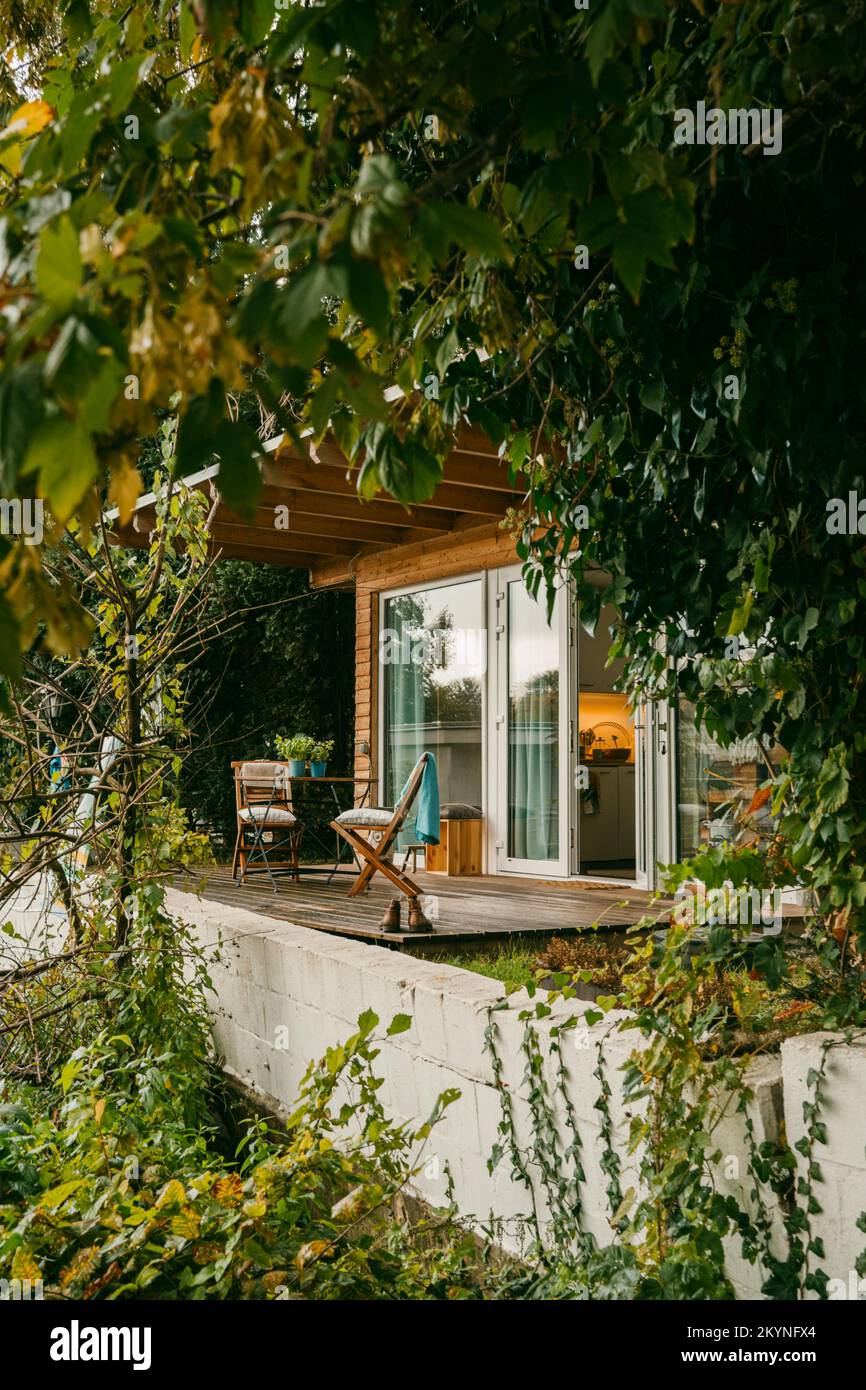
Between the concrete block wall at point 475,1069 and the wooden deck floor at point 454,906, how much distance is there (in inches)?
21.3

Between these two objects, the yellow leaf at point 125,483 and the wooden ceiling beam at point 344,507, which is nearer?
the yellow leaf at point 125,483

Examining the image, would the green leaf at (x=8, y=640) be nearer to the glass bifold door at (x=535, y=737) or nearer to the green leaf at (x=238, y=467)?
the green leaf at (x=238, y=467)

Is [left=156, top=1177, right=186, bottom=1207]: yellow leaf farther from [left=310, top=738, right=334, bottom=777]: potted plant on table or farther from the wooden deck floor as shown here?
[left=310, top=738, right=334, bottom=777]: potted plant on table

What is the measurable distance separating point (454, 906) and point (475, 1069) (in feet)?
11.0

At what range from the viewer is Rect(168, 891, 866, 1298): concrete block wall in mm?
1963

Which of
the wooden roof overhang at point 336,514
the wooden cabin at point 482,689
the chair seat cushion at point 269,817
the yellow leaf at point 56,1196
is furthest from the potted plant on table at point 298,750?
the yellow leaf at point 56,1196

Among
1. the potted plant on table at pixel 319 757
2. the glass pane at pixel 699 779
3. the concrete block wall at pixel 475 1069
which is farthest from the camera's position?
the potted plant on table at pixel 319 757

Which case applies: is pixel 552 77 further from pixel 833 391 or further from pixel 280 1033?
pixel 280 1033

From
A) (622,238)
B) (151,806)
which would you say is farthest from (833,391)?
(151,806)

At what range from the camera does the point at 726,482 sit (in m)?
Answer: 2.31

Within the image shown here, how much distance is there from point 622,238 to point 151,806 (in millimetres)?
3354

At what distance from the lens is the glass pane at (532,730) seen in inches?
311

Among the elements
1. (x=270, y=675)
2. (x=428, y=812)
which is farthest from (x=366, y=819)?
(x=270, y=675)

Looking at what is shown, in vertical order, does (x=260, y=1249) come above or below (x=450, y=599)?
below
